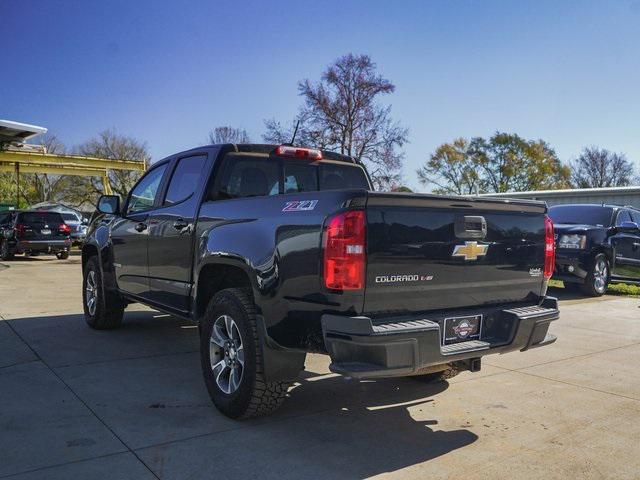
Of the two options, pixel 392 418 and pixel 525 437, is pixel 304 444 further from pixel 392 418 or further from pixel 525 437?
pixel 525 437

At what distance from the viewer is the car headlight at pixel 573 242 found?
34.3 feet

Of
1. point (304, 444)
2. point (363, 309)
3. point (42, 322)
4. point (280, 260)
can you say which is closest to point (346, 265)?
point (363, 309)

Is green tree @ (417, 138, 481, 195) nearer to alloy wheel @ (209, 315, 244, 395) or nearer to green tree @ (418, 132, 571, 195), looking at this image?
green tree @ (418, 132, 571, 195)

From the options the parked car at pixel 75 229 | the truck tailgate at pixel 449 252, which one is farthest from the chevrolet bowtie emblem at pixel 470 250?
the parked car at pixel 75 229

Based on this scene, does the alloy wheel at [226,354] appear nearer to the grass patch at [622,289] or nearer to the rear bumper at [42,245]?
the grass patch at [622,289]

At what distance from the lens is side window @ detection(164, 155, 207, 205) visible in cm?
489

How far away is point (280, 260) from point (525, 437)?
6.43ft

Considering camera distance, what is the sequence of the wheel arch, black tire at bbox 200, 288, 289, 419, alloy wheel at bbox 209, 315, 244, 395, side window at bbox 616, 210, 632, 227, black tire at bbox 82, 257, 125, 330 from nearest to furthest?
black tire at bbox 200, 288, 289, 419
alloy wheel at bbox 209, 315, 244, 395
the wheel arch
black tire at bbox 82, 257, 125, 330
side window at bbox 616, 210, 632, 227

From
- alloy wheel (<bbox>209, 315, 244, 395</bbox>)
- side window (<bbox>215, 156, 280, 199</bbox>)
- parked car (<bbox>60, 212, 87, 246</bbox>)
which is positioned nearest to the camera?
alloy wheel (<bbox>209, 315, 244, 395</bbox>)

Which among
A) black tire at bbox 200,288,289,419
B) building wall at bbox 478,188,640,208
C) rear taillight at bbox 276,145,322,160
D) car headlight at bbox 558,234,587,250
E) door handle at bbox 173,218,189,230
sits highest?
building wall at bbox 478,188,640,208

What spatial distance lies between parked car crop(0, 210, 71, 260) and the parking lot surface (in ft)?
44.4

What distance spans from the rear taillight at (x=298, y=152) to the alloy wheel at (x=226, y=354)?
158 cm

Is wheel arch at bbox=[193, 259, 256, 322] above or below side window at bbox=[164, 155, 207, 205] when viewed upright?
below

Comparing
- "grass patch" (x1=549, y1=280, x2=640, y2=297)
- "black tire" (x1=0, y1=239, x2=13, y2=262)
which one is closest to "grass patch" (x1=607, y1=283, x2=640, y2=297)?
"grass patch" (x1=549, y1=280, x2=640, y2=297)
